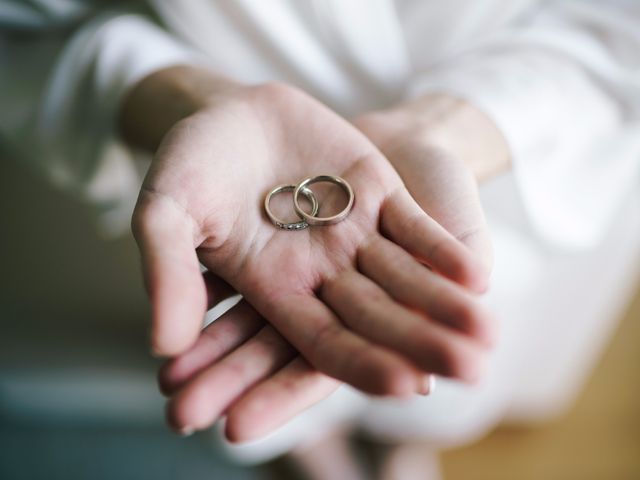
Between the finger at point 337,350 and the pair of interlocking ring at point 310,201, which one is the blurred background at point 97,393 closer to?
the pair of interlocking ring at point 310,201

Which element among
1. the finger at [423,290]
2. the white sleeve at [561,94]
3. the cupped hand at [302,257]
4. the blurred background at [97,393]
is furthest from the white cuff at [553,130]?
the blurred background at [97,393]

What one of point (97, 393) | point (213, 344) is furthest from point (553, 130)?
point (97, 393)

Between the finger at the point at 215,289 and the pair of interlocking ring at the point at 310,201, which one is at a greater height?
the pair of interlocking ring at the point at 310,201

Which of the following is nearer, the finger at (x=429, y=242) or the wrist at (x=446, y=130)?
the finger at (x=429, y=242)

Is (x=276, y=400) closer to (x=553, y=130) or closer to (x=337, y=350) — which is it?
(x=337, y=350)

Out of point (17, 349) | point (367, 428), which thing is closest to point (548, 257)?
point (367, 428)

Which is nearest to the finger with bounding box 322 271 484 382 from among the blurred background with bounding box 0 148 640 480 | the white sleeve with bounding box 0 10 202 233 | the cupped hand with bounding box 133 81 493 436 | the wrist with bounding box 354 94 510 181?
the cupped hand with bounding box 133 81 493 436

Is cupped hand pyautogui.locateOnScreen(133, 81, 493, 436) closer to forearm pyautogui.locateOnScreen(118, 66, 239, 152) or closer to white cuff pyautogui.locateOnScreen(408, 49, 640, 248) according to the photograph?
forearm pyautogui.locateOnScreen(118, 66, 239, 152)
